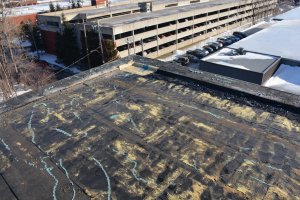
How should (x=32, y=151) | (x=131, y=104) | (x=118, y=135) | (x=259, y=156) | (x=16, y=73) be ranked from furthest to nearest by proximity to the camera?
(x=16, y=73), (x=131, y=104), (x=118, y=135), (x=32, y=151), (x=259, y=156)

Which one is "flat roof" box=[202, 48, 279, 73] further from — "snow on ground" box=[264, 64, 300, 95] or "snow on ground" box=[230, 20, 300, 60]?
"snow on ground" box=[230, 20, 300, 60]

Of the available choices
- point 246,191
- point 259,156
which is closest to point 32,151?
point 246,191

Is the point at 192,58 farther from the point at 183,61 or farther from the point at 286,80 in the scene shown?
the point at 286,80

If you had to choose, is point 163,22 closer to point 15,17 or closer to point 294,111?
point 15,17

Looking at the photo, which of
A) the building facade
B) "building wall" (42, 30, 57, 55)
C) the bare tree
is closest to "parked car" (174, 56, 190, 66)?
the building facade

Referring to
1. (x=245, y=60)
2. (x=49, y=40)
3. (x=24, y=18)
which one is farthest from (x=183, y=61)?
(x=24, y=18)

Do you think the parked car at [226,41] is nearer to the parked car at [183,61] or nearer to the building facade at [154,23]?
the building facade at [154,23]
